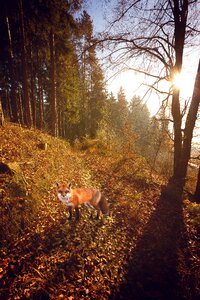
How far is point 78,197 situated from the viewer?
507cm

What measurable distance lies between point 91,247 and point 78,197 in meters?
1.44

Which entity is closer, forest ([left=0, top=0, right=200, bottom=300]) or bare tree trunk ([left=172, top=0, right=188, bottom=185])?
forest ([left=0, top=0, right=200, bottom=300])

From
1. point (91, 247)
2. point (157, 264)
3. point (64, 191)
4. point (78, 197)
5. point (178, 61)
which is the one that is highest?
point (178, 61)

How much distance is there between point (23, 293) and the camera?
338 centimetres

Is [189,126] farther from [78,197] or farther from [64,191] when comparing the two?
[64,191]

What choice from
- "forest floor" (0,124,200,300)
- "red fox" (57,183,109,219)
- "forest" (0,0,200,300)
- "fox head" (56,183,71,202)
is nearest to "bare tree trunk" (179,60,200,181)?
"forest" (0,0,200,300)

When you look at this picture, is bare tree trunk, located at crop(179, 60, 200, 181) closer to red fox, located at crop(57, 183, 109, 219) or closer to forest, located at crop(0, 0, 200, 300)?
forest, located at crop(0, 0, 200, 300)

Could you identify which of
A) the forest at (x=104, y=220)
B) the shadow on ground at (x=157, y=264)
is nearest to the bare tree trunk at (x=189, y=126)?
the forest at (x=104, y=220)

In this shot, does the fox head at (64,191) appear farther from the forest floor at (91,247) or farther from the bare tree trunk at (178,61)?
the bare tree trunk at (178,61)

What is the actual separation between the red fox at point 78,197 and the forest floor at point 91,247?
0.68 meters

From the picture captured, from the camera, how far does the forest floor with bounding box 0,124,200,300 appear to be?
12.5ft

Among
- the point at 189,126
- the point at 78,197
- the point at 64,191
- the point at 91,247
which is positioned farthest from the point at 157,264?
the point at 189,126

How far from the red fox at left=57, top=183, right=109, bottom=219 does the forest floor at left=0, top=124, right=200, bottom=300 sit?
0.68 metres

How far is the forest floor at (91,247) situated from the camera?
3.79 m
